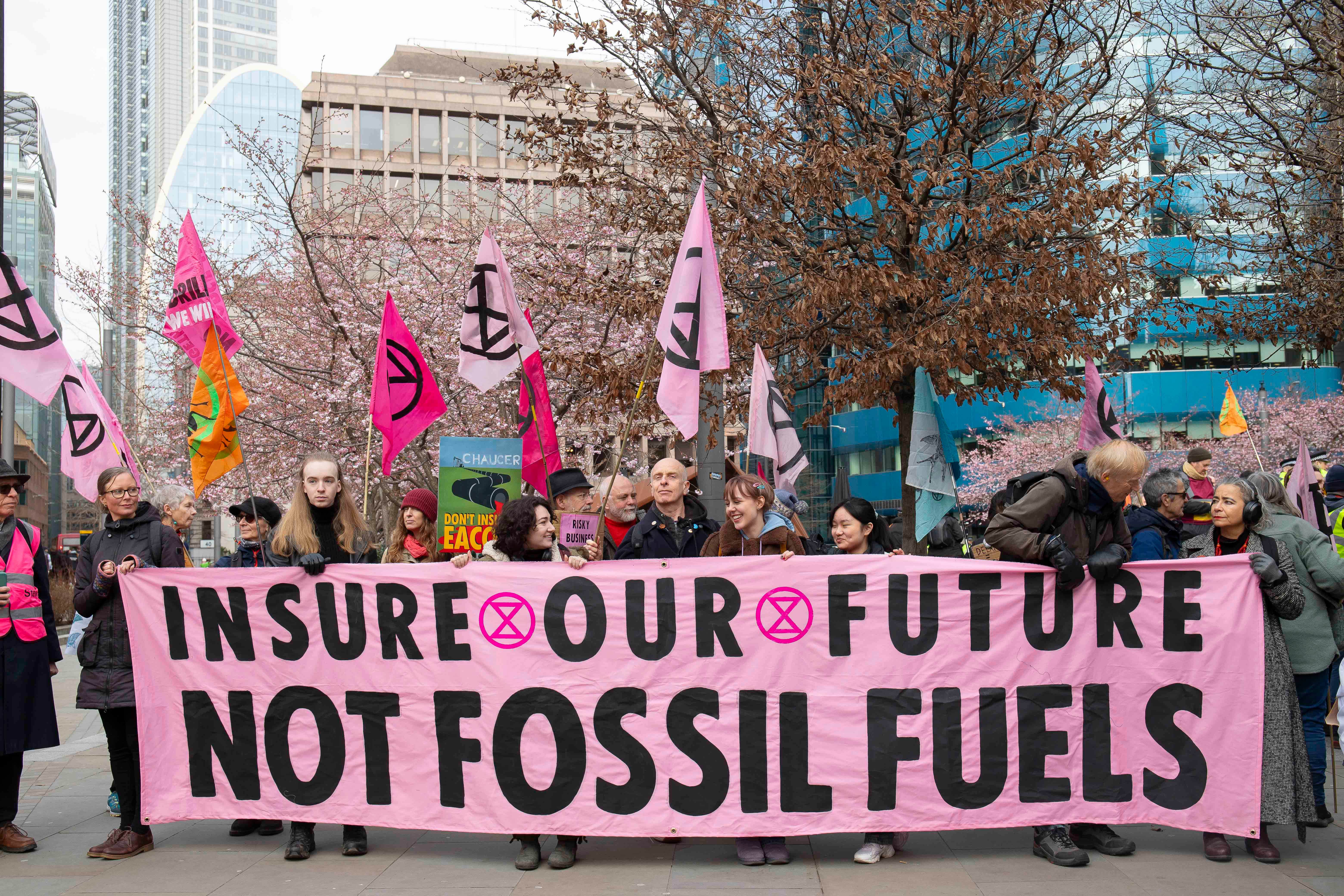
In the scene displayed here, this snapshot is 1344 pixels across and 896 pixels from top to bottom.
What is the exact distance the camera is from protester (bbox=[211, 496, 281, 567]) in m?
6.74

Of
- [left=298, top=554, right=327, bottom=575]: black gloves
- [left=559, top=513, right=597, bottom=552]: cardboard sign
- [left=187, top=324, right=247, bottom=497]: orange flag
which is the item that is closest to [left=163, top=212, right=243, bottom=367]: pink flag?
[left=187, top=324, right=247, bottom=497]: orange flag

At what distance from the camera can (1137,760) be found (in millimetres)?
5520

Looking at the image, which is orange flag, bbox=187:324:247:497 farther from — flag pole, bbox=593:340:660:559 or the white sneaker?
the white sneaker

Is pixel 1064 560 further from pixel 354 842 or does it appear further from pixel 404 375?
pixel 404 375

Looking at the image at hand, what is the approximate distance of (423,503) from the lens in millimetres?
7090

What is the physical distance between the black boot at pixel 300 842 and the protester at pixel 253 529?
4.80 ft

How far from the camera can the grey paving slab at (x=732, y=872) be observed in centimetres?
514

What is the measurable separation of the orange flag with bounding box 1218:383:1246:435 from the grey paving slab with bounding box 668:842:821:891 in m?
7.83

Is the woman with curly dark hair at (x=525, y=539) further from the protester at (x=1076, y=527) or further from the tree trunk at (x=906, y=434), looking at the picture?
the tree trunk at (x=906, y=434)

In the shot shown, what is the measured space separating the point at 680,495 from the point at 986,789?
2.28 meters

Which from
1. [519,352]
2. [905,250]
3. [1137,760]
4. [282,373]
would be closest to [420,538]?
[519,352]

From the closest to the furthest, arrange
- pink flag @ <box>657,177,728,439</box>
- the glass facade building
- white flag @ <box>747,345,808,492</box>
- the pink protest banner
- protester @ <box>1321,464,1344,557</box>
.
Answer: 1. the pink protest banner
2. pink flag @ <box>657,177,728,439</box>
3. protester @ <box>1321,464,1344,557</box>
4. white flag @ <box>747,345,808,492</box>
5. the glass facade building

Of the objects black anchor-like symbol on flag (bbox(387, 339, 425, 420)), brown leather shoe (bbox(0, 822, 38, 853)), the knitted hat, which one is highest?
black anchor-like symbol on flag (bbox(387, 339, 425, 420))

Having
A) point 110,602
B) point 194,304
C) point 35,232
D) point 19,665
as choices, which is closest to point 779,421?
point 194,304
